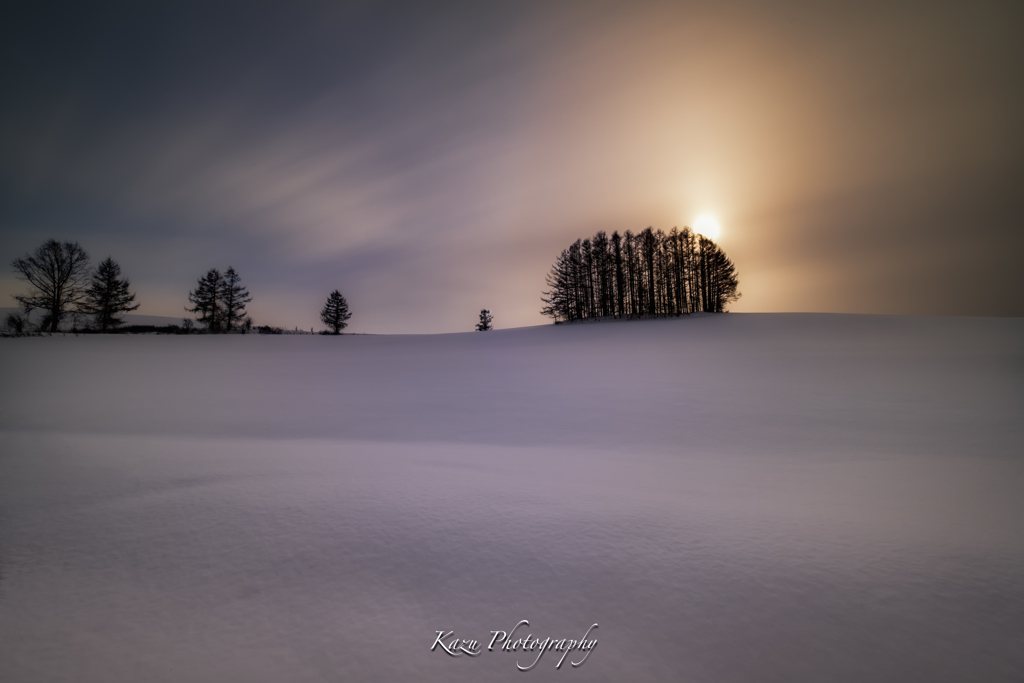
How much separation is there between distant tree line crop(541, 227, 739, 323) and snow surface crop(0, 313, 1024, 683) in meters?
23.8

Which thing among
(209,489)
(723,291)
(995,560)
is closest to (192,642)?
(209,489)

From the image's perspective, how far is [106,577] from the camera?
205 cm

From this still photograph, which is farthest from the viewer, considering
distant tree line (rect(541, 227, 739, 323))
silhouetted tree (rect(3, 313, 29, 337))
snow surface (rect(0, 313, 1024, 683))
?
distant tree line (rect(541, 227, 739, 323))

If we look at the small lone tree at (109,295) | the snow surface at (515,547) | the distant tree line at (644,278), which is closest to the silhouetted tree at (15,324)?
the small lone tree at (109,295)

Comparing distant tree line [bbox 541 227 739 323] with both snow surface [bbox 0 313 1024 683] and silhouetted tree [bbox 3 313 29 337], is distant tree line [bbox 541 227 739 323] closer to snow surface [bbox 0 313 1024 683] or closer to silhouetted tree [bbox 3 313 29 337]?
snow surface [bbox 0 313 1024 683]

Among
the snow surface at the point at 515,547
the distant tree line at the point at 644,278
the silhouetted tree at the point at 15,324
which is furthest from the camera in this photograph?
the distant tree line at the point at 644,278

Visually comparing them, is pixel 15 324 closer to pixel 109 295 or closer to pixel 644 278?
pixel 109 295

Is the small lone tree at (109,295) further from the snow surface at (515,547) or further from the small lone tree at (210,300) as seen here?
the snow surface at (515,547)

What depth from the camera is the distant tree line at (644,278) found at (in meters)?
29.8

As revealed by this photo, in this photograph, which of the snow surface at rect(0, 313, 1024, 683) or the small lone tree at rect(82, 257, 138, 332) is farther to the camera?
the small lone tree at rect(82, 257, 138, 332)

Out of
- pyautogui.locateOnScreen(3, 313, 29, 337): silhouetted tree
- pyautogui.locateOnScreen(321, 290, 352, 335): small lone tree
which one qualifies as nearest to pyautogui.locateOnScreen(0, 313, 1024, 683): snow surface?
pyautogui.locateOnScreen(3, 313, 29, 337): silhouetted tree

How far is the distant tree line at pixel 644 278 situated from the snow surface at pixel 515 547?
23807 millimetres

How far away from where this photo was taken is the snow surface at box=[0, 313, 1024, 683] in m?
1.65

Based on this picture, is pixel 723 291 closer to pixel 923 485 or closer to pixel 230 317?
pixel 923 485
